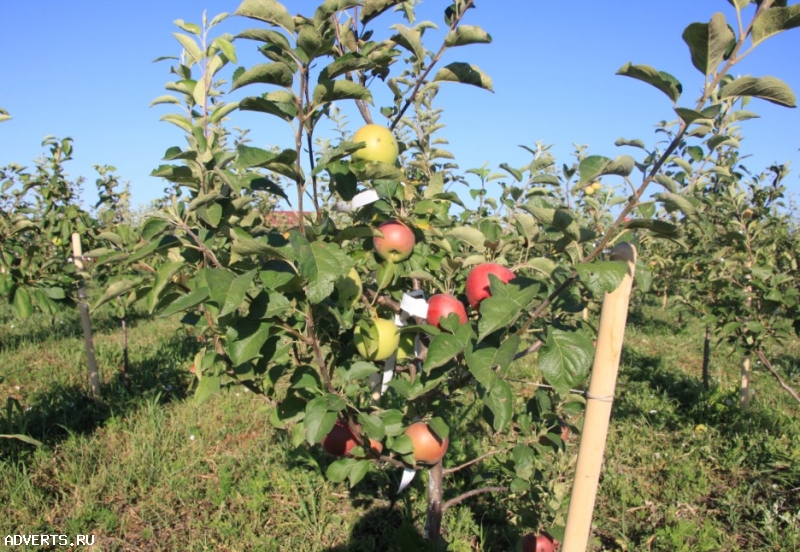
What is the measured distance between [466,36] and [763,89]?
63 centimetres

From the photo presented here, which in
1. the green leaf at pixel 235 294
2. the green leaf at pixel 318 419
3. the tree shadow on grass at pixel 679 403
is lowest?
the tree shadow on grass at pixel 679 403

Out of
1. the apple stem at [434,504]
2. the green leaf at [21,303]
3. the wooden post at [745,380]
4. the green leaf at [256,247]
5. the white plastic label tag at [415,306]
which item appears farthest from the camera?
the wooden post at [745,380]

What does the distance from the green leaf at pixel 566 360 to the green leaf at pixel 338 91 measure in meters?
0.60

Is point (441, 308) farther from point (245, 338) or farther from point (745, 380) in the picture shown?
point (745, 380)

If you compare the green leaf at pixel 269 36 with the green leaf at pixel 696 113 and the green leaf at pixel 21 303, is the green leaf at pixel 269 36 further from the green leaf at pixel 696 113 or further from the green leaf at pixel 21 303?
the green leaf at pixel 21 303

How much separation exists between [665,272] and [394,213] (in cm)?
756

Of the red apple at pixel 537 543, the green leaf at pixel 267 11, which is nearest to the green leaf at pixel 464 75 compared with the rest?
the green leaf at pixel 267 11

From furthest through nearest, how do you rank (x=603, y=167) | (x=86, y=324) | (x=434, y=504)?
1. (x=86, y=324)
2. (x=434, y=504)
3. (x=603, y=167)

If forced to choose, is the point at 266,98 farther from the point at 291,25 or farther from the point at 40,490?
the point at 40,490

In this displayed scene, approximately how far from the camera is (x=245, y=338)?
1.12 m

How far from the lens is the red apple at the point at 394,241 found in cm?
134

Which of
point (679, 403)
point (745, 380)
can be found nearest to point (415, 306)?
point (745, 380)

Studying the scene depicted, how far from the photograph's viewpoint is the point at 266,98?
98cm

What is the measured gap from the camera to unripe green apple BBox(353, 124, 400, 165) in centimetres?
123
